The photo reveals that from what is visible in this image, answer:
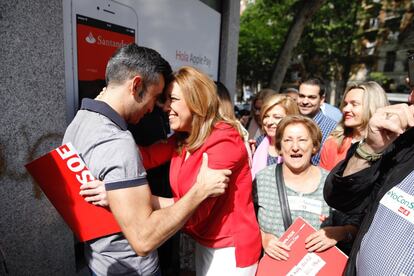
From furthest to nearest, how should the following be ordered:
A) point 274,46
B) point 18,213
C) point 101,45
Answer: point 274,46, point 101,45, point 18,213

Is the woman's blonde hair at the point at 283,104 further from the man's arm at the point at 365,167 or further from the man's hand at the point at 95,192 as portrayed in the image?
the man's hand at the point at 95,192

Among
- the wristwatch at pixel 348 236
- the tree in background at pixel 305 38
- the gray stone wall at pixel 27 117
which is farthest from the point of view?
the tree in background at pixel 305 38

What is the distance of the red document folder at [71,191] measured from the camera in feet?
4.89

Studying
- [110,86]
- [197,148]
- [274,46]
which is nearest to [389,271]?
[197,148]

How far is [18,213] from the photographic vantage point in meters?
1.97

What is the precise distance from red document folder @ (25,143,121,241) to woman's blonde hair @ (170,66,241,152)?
538mm

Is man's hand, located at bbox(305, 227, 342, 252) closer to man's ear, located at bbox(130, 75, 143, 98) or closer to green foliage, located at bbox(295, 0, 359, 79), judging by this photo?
man's ear, located at bbox(130, 75, 143, 98)

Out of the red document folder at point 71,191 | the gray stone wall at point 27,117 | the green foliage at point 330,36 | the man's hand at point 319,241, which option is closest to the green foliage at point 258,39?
the green foliage at point 330,36

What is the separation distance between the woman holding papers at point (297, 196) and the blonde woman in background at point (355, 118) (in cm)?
63

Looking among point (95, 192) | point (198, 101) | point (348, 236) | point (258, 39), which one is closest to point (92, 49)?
point (198, 101)

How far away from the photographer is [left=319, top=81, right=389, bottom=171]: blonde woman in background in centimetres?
288

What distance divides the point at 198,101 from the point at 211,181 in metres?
0.43

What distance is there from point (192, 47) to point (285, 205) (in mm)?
2352

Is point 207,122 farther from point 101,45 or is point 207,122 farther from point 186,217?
point 101,45
